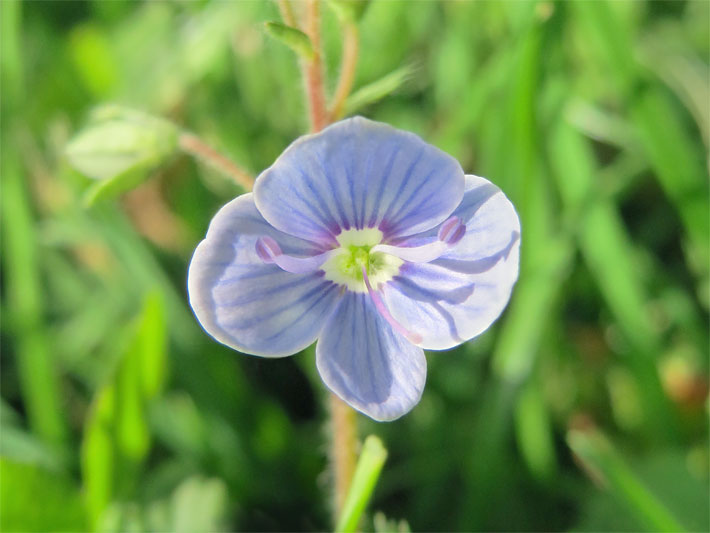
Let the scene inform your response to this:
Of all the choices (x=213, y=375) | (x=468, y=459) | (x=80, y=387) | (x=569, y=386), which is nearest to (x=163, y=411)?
(x=213, y=375)

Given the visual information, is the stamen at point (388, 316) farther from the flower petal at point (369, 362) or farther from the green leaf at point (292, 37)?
the green leaf at point (292, 37)

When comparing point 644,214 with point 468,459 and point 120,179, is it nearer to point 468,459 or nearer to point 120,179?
point 468,459

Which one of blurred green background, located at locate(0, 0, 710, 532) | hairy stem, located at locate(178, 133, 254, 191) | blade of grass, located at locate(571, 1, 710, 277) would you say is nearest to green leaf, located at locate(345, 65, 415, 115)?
hairy stem, located at locate(178, 133, 254, 191)

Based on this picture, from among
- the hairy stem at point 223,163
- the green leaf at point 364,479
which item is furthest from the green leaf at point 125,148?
the green leaf at point 364,479

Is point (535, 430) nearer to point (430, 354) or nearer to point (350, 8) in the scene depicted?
point (430, 354)

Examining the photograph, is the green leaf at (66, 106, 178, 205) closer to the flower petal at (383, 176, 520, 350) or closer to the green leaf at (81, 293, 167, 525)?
the green leaf at (81, 293, 167, 525)

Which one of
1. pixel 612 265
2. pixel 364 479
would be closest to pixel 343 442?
pixel 364 479
